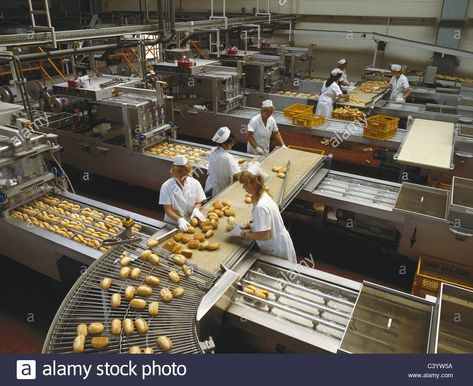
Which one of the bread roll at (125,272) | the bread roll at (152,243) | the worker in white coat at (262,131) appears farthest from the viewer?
the worker in white coat at (262,131)

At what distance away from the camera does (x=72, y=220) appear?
3467mm

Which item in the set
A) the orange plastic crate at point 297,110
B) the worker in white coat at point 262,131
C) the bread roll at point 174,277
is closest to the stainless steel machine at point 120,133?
the worker in white coat at point 262,131

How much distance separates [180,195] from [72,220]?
108cm

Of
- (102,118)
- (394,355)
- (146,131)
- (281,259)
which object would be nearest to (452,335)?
(394,355)

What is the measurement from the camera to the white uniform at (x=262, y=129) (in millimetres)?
4941

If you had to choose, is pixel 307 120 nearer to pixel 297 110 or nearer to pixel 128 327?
pixel 297 110

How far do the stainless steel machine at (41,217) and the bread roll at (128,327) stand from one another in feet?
3.51

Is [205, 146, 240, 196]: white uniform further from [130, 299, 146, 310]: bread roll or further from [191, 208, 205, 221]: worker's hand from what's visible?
[130, 299, 146, 310]: bread roll

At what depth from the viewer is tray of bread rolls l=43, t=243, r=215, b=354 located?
1.96 meters

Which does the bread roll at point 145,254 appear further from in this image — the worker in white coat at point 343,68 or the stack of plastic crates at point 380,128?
the worker in white coat at point 343,68

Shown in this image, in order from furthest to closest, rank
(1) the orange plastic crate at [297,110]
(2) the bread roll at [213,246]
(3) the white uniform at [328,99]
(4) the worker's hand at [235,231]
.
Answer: (3) the white uniform at [328,99], (1) the orange plastic crate at [297,110], (4) the worker's hand at [235,231], (2) the bread roll at [213,246]

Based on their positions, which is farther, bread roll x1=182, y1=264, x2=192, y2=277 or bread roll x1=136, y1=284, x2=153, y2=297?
bread roll x1=182, y1=264, x2=192, y2=277

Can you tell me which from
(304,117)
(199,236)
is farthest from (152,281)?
(304,117)

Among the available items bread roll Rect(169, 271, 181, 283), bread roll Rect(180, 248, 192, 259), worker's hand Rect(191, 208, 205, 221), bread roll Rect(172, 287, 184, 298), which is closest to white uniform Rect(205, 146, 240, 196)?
worker's hand Rect(191, 208, 205, 221)
